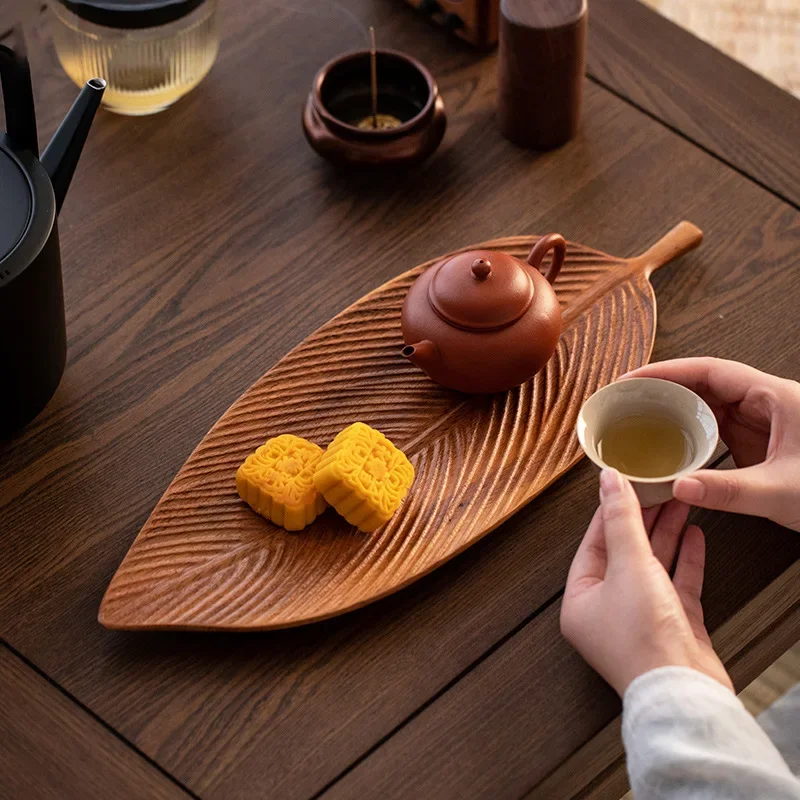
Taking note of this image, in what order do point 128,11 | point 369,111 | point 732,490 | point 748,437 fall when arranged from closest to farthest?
point 732,490, point 748,437, point 128,11, point 369,111

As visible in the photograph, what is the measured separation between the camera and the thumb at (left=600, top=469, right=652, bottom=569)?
0.95 meters

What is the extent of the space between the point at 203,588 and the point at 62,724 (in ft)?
0.54

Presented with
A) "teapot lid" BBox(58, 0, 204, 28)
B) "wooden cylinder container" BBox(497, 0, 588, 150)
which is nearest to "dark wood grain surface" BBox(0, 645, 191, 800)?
"teapot lid" BBox(58, 0, 204, 28)

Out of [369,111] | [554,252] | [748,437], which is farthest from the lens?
[369,111]

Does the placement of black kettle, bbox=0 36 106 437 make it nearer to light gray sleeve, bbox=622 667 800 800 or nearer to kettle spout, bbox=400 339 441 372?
kettle spout, bbox=400 339 441 372

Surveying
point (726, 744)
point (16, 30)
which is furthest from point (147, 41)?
point (726, 744)

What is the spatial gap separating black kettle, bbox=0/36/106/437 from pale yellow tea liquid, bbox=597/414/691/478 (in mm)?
528

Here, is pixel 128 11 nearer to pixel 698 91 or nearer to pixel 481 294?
pixel 481 294

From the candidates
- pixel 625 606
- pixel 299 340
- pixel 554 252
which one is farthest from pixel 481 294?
pixel 625 606

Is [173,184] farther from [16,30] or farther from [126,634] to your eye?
[126,634]

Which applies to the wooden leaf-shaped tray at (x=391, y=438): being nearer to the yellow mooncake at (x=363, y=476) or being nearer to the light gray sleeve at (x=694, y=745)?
the yellow mooncake at (x=363, y=476)

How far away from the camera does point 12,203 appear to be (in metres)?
1.01

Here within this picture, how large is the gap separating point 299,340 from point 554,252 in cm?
29

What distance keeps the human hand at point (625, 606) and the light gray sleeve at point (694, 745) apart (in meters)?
0.02
